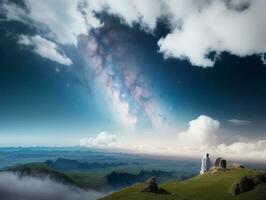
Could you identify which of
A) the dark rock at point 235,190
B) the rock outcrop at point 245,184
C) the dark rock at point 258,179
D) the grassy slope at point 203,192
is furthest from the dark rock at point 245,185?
the grassy slope at point 203,192

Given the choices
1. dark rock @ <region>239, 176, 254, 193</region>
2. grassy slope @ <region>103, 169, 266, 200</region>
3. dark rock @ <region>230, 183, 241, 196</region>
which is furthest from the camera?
dark rock @ <region>239, 176, 254, 193</region>

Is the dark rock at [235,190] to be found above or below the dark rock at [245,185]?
below

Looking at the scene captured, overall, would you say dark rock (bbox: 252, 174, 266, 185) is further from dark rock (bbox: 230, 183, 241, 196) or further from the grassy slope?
dark rock (bbox: 230, 183, 241, 196)

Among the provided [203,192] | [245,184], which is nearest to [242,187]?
[245,184]

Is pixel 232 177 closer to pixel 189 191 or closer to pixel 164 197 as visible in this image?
pixel 189 191

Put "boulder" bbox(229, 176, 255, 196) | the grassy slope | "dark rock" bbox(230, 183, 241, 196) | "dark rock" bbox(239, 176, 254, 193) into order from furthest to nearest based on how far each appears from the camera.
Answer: "dark rock" bbox(239, 176, 254, 193) < "boulder" bbox(229, 176, 255, 196) < "dark rock" bbox(230, 183, 241, 196) < the grassy slope

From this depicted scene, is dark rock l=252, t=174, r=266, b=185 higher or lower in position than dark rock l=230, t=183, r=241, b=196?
higher

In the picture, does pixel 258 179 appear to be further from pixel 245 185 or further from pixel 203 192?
pixel 203 192

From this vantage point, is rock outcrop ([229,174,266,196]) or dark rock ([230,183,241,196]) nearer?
dark rock ([230,183,241,196])

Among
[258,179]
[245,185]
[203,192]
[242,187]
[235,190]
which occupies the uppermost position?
[258,179]

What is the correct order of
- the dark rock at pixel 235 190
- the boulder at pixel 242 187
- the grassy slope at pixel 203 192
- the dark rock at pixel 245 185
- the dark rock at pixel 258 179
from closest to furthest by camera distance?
the grassy slope at pixel 203 192 < the dark rock at pixel 235 190 < the boulder at pixel 242 187 < the dark rock at pixel 245 185 < the dark rock at pixel 258 179

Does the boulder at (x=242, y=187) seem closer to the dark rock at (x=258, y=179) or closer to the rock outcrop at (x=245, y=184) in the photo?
the rock outcrop at (x=245, y=184)

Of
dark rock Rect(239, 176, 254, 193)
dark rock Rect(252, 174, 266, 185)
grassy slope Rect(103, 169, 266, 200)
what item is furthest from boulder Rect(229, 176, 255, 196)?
dark rock Rect(252, 174, 266, 185)

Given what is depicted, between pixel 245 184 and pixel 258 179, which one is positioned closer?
pixel 245 184
